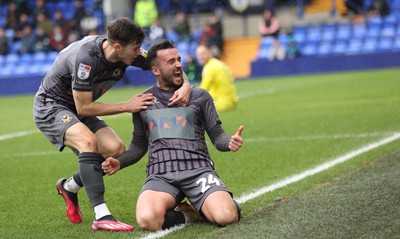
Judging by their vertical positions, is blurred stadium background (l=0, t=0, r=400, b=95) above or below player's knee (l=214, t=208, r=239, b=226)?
below

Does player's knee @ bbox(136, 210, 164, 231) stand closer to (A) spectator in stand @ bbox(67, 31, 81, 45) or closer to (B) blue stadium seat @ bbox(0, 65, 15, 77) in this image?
(A) spectator in stand @ bbox(67, 31, 81, 45)

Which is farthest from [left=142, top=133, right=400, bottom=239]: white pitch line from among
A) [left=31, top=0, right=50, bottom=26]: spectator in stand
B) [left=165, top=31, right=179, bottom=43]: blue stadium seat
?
[left=31, top=0, right=50, bottom=26]: spectator in stand

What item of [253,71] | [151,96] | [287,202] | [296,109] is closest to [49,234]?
[151,96]

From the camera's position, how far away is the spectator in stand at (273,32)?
27750 mm

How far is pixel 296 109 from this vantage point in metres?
16.6

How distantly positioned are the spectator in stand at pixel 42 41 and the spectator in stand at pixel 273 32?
8.12 m

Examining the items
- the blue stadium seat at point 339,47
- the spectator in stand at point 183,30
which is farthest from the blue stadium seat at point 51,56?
the blue stadium seat at point 339,47

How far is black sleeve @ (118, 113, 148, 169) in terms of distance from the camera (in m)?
7.08

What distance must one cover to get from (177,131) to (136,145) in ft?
1.34

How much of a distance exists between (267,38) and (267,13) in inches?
35.7

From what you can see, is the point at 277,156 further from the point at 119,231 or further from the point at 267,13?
the point at 267,13

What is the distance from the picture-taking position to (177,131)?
22.9ft

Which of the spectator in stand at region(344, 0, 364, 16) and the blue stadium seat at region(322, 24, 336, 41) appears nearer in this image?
the blue stadium seat at region(322, 24, 336, 41)

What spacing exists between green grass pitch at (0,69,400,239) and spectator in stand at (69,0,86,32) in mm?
13371
